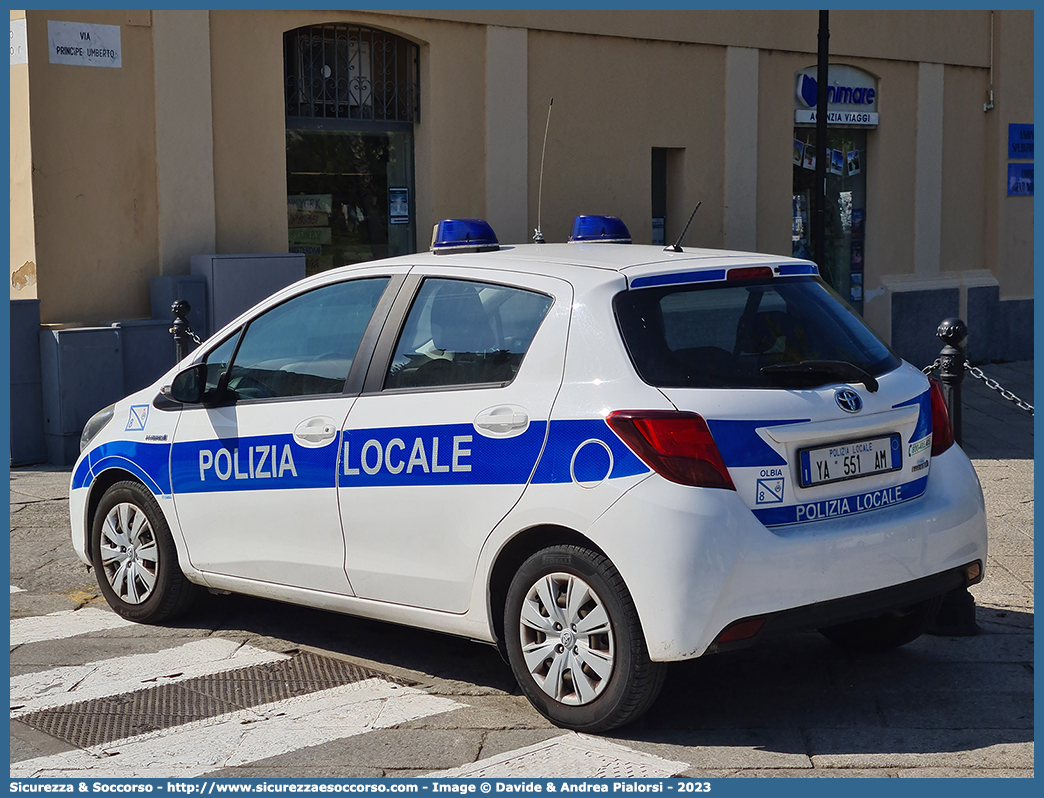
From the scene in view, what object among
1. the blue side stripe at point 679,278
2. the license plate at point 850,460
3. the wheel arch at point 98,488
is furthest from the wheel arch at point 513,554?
the wheel arch at point 98,488

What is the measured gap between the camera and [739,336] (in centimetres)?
449

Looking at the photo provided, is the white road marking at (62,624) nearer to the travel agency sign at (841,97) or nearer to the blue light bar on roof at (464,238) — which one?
the blue light bar on roof at (464,238)

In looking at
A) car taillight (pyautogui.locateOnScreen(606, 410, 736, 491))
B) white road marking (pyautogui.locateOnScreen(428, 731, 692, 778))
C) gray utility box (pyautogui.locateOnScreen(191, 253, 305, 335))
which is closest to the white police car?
car taillight (pyautogui.locateOnScreen(606, 410, 736, 491))

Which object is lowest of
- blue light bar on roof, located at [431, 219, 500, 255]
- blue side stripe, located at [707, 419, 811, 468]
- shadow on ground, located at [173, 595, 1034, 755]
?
shadow on ground, located at [173, 595, 1034, 755]

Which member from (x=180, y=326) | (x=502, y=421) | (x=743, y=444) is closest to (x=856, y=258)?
(x=180, y=326)

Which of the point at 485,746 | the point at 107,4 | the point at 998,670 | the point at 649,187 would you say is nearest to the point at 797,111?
the point at 649,187

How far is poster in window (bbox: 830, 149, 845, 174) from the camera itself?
→ 1639 centimetres

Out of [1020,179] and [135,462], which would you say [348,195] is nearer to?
[135,462]

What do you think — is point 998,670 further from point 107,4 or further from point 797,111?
point 797,111

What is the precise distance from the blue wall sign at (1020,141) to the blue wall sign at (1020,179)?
13 centimetres

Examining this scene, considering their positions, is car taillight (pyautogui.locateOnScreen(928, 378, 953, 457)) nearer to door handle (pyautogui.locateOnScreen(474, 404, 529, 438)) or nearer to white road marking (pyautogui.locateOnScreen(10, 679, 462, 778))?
door handle (pyautogui.locateOnScreen(474, 404, 529, 438))

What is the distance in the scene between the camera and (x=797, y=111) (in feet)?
51.4

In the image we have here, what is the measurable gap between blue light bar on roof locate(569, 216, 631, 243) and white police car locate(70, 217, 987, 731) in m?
0.36

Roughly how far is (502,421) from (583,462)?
1.30ft
